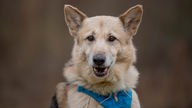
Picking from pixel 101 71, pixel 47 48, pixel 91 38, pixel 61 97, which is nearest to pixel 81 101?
pixel 61 97

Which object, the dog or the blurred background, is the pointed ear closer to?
the dog

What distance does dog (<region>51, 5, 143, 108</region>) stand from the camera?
10820 mm

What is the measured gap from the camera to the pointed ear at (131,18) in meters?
11.1

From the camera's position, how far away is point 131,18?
11.2 m

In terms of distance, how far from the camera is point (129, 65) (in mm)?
11070

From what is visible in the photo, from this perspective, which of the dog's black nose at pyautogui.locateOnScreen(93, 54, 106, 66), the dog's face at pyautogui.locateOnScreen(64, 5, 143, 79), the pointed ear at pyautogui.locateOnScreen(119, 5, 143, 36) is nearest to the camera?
the dog's black nose at pyautogui.locateOnScreen(93, 54, 106, 66)

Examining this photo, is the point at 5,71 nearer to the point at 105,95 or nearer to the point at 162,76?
the point at 162,76

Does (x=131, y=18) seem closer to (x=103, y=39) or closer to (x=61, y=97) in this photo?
(x=103, y=39)

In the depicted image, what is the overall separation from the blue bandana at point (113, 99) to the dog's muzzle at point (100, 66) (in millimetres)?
260

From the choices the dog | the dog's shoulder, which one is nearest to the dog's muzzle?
the dog

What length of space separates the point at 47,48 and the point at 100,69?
6070 millimetres

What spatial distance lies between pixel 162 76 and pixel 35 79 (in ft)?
7.27

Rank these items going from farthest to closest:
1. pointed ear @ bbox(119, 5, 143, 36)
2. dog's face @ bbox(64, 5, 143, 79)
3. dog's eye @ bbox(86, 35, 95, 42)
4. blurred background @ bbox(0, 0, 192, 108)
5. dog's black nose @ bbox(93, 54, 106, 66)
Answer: blurred background @ bbox(0, 0, 192, 108) → pointed ear @ bbox(119, 5, 143, 36) → dog's eye @ bbox(86, 35, 95, 42) → dog's face @ bbox(64, 5, 143, 79) → dog's black nose @ bbox(93, 54, 106, 66)

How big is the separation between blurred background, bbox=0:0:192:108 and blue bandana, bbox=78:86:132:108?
5.69 m
